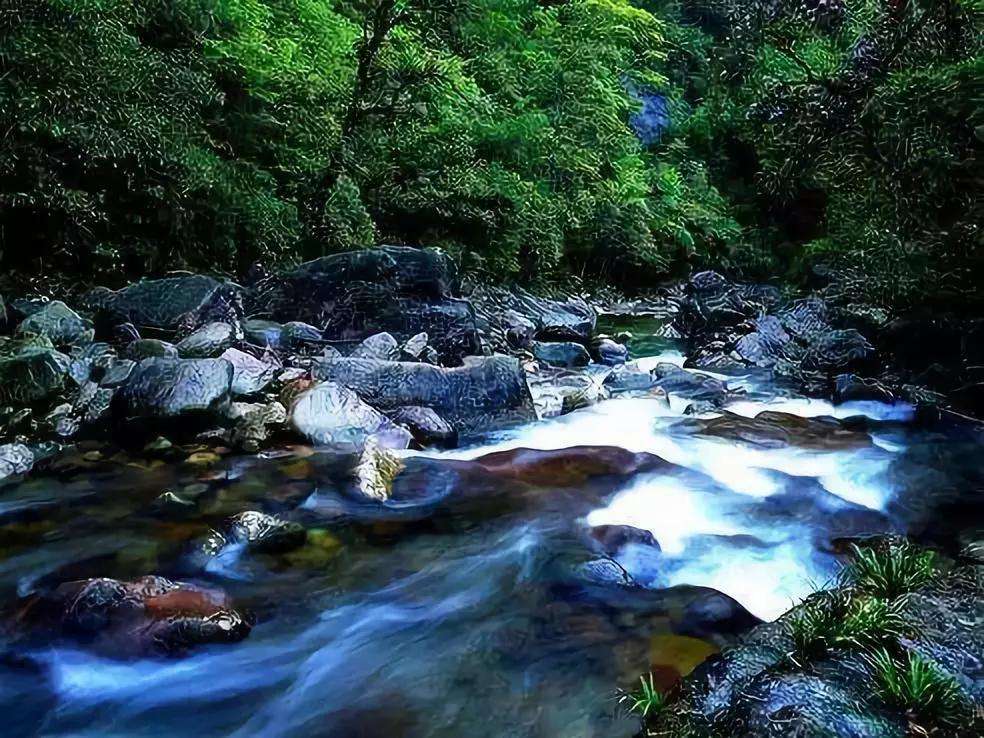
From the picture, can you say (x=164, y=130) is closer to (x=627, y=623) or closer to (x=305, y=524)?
(x=305, y=524)

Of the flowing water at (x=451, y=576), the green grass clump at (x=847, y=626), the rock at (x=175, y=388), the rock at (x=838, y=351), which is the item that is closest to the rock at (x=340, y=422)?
the flowing water at (x=451, y=576)

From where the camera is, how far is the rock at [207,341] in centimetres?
812

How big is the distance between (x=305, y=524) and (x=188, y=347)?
3.87m

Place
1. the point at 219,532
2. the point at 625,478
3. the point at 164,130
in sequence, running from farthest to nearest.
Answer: the point at 164,130 → the point at 625,478 → the point at 219,532

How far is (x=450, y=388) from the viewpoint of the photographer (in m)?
7.29

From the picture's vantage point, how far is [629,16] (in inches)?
704

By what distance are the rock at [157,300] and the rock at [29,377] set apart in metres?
2.11

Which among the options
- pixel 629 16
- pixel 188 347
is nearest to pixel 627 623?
pixel 188 347

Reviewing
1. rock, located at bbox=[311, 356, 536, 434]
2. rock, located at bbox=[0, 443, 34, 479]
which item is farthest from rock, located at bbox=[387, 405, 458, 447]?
rock, located at bbox=[0, 443, 34, 479]

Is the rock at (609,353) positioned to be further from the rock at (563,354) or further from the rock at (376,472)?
the rock at (376,472)

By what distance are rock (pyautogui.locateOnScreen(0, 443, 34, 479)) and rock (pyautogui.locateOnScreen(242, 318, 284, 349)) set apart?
3.35 meters

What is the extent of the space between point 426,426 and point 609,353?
5438mm

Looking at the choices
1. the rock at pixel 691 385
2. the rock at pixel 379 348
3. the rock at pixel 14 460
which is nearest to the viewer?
the rock at pixel 14 460

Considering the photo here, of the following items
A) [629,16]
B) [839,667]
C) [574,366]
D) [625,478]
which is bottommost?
[574,366]
